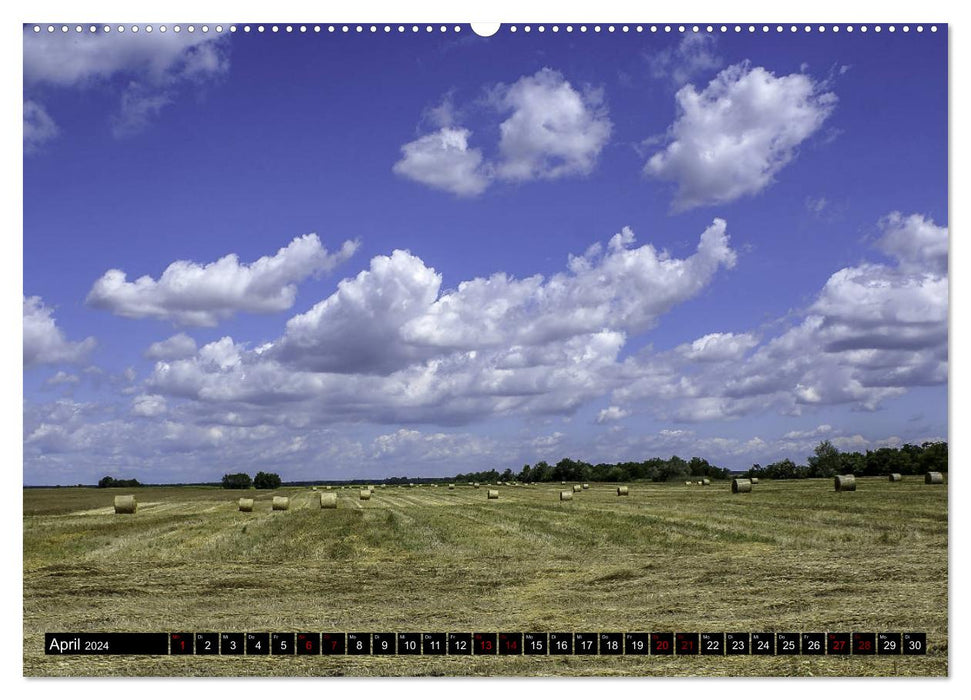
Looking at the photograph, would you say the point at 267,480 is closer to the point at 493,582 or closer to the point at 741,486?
the point at 493,582

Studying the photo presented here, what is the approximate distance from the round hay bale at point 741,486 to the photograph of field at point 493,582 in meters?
12.2

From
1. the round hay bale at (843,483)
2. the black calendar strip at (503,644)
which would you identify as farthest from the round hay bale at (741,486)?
the black calendar strip at (503,644)

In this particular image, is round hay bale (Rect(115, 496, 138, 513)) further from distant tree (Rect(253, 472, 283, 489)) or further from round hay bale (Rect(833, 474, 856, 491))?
round hay bale (Rect(833, 474, 856, 491))

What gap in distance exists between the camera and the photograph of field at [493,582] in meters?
9.77

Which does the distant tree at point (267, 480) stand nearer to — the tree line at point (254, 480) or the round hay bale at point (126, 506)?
the tree line at point (254, 480)

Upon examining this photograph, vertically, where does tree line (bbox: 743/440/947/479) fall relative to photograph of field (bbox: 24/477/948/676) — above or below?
above

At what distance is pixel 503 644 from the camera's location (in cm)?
990

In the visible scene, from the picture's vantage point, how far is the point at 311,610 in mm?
13062

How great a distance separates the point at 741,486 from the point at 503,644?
32153 millimetres

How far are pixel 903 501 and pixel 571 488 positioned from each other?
1575 centimetres

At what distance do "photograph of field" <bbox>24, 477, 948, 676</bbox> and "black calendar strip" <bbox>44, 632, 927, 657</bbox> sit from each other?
13 centimetres

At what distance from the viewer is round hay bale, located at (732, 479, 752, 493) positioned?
3828 cm

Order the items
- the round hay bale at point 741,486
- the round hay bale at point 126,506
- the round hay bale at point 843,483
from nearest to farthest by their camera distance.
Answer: the round hay bale at point 126,506
the round hay bale at point 843,483
the round hay bale at point 741,486

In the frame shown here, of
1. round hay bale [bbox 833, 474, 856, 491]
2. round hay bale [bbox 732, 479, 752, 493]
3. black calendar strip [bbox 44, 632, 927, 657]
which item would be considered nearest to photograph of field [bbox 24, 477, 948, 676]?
black calendar strip [bbox 44, 632, 927, 657]
